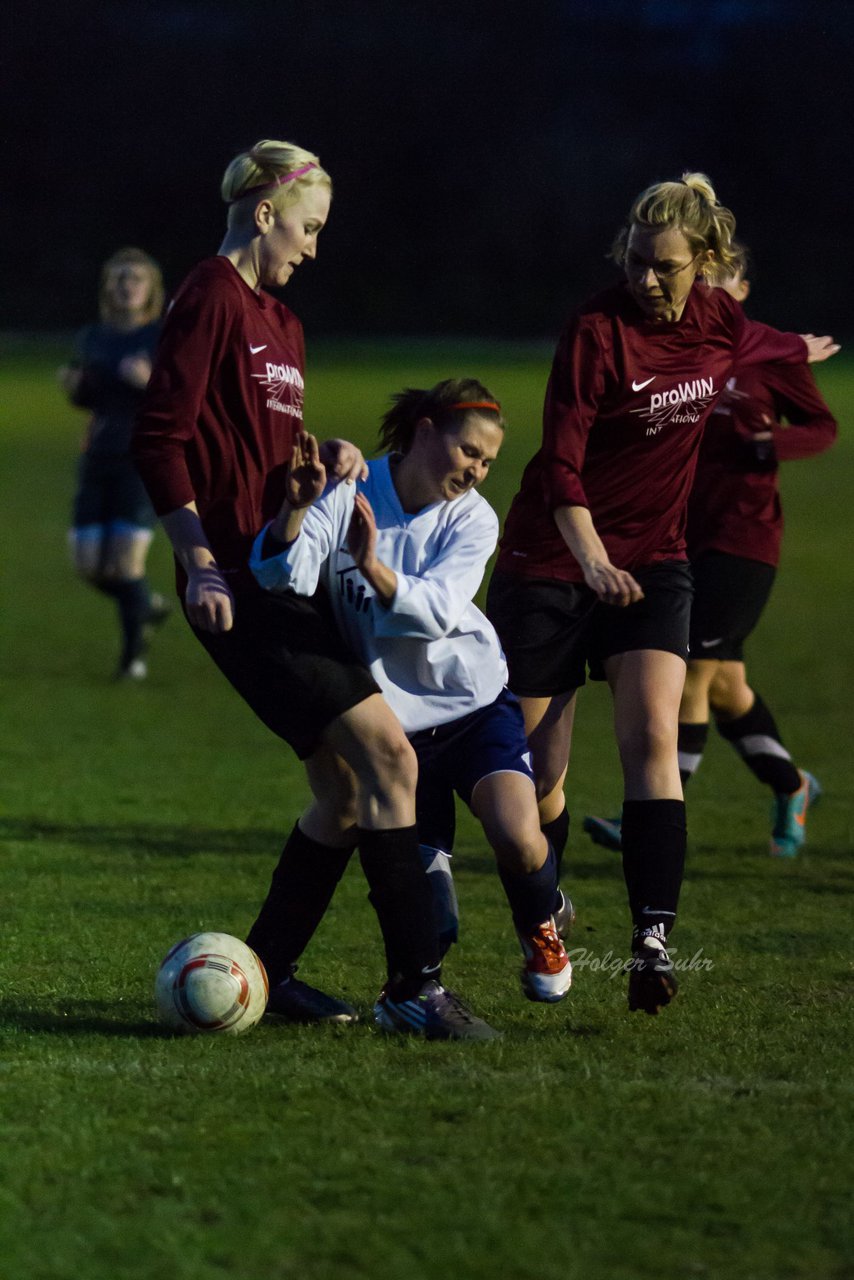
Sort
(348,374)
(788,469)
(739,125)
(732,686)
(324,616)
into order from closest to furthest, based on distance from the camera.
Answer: (324,616), (732,686), (788,469), (348,374), (739,125)

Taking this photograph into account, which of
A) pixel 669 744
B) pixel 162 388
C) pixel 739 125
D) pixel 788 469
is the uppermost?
pixel 739 125

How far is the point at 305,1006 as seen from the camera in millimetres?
4555

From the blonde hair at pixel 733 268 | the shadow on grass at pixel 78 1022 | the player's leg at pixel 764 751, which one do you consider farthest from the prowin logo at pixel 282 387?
the player's leg at pixel 764 751

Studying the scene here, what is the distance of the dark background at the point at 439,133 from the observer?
62156 millimetres

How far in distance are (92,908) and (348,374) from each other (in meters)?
36.5

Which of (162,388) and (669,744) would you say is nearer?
(162,388)

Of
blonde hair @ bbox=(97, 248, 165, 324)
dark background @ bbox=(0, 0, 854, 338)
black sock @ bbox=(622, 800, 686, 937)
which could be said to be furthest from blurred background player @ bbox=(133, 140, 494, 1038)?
dark background @ bbox=(0, 0, 854, 338)

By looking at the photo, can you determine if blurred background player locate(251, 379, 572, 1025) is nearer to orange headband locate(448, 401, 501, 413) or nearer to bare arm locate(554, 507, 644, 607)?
orange headband locate(448, 401, 501, 413)

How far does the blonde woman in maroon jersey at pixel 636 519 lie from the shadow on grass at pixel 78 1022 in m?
1.17

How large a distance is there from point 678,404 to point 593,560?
535 millimetres

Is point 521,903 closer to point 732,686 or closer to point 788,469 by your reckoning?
point 732,686

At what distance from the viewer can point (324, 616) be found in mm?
4438

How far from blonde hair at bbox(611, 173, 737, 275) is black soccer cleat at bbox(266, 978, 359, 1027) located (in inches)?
77.6

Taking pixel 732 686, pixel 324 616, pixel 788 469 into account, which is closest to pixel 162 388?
pixel 324 616
